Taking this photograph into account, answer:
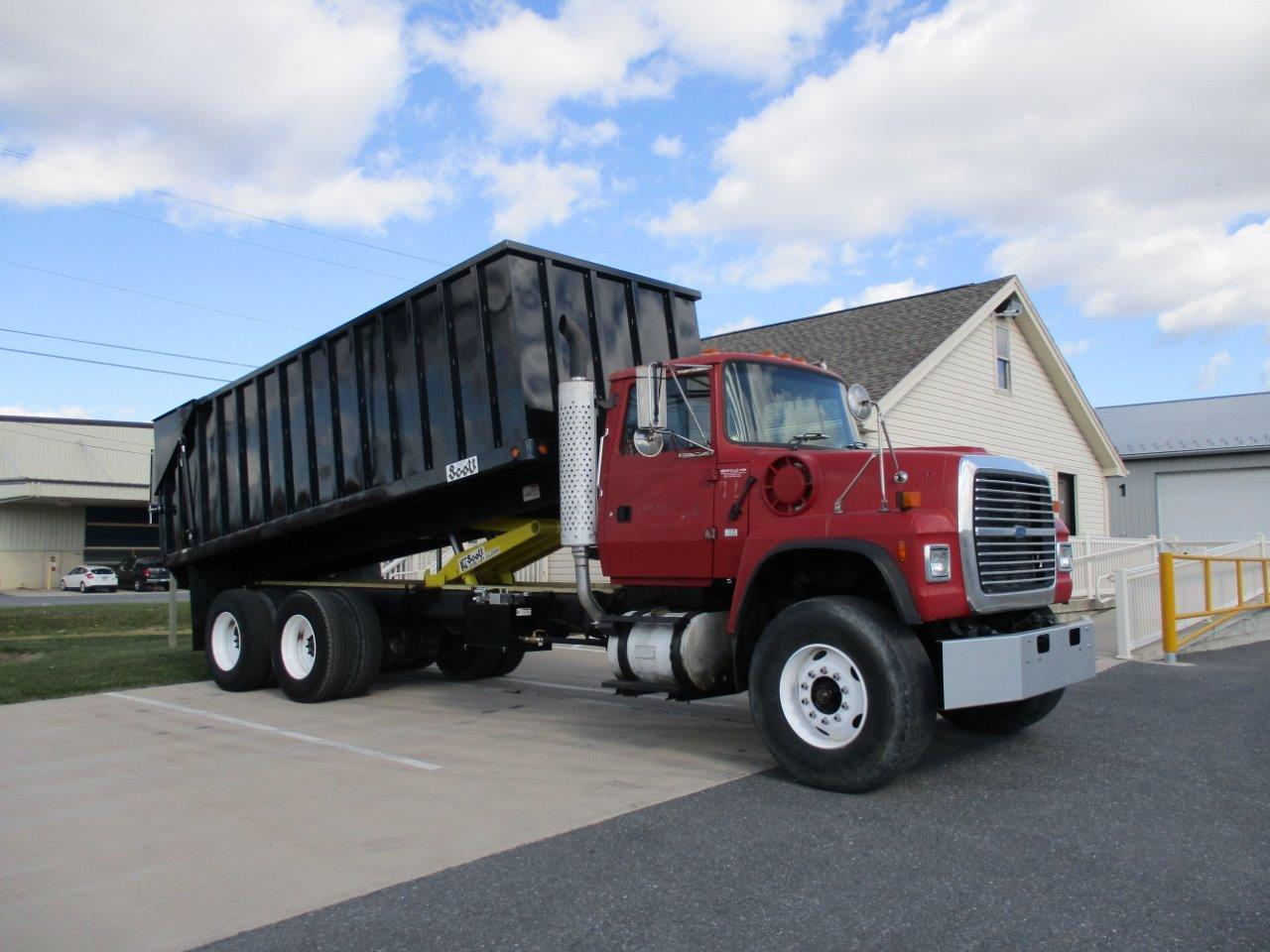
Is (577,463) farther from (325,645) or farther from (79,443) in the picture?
→ (79,443)

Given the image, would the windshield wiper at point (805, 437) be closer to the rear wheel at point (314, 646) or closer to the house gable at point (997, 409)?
the rear wheel at point (314, 646)

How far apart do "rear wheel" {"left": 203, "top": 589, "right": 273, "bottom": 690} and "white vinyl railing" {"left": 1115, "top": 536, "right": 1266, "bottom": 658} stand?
8895mm

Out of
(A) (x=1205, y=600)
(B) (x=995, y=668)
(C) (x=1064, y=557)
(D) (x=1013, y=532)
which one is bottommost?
(A) (x=1205, y=600)

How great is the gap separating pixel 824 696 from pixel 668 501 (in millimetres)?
1738

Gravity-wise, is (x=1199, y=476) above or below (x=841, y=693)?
above

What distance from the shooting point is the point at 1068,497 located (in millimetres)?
22250

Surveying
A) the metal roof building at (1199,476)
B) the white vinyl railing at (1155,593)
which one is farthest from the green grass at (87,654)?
the metal roof building at (1199,476)

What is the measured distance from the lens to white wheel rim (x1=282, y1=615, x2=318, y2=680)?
9.90 metres

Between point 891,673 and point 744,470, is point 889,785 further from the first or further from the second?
point 744,470

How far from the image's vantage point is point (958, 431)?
18.3 metres

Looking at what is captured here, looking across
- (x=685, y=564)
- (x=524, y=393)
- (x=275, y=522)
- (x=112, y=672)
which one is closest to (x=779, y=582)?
(x=685, y=564)

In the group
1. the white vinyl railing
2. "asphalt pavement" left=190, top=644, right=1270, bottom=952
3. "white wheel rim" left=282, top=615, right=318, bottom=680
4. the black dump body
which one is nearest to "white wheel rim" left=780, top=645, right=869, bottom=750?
"asphalt pavement" left=190, top=644, right=1270, bottom=952

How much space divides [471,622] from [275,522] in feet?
8.53

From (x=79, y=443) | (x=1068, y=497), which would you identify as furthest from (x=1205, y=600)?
(x=79, y=443)
